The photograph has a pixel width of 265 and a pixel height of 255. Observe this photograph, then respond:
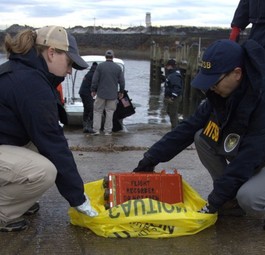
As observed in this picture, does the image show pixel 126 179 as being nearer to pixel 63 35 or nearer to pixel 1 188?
pixel 1 188

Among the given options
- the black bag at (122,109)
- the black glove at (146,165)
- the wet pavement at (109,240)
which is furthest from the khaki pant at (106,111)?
the black glove at (146,165)

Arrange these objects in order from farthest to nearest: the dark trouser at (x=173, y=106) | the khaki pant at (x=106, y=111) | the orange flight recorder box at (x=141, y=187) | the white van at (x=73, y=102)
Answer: the white van at (x=73, y=102) < the dark trouser at (x=173, y=106) < the khaki pant at (x=106, y=111) < the orange flight recorder box at (x=141, y=187)

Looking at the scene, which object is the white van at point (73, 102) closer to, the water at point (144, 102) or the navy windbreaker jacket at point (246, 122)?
the water at point (144, 102)

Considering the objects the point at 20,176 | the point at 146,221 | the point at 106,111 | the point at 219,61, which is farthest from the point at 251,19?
the point at 106,111

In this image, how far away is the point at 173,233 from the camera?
10.2ft

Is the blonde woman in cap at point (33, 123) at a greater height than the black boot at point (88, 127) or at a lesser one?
greater

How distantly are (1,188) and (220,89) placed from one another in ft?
4.97

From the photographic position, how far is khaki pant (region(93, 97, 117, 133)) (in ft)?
32.5

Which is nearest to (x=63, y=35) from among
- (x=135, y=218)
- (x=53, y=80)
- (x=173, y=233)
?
(x=53, y=80)

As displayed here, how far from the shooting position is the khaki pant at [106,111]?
990cm

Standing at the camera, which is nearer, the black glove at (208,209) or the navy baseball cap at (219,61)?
the navy baseball cap at (219,61)

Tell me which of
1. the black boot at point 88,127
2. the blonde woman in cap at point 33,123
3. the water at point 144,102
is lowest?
the water at point 144,102

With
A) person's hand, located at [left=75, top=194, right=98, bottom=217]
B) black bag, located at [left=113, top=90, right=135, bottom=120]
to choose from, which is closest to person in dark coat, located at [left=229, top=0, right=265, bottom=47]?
person's hand, located at [left=75, top=194, right=98, bottom=217]

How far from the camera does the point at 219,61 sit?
2.92 m
